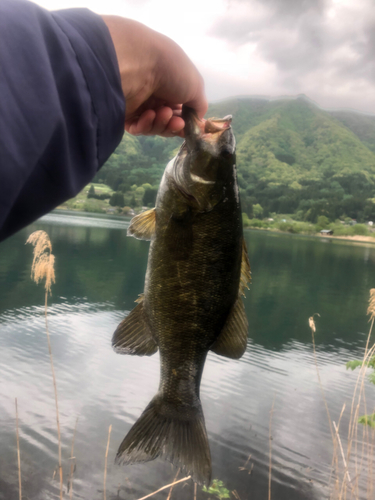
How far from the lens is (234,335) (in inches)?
80.2

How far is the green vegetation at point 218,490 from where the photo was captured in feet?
24.3

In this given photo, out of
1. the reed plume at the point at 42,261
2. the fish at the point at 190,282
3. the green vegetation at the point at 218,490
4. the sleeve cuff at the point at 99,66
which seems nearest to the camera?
the sleeve cuff at the point at 99,66

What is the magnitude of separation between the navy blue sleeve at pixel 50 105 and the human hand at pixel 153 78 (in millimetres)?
251

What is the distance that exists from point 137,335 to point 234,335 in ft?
1.68

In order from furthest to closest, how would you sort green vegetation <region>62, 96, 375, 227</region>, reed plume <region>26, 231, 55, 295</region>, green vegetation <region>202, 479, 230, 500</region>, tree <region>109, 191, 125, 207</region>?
green vegetation <region>62, 96, 375, 227</region>, tree <region>109, 191, 125, 207</region>, green vegetation <region>202, 479, 230, 500</region>, reed plume <region>26, 231, 55, 295</region>

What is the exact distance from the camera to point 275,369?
1548 centimetres

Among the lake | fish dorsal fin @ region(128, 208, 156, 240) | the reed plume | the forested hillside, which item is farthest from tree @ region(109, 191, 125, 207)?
fish dorsal fin @ region(128, 208, 156, 240)

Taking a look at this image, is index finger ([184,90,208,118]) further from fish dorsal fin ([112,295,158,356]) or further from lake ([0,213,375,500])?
lake ([0,213,375,500])

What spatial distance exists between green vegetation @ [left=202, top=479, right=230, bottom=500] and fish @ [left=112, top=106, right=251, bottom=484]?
6.27 meters

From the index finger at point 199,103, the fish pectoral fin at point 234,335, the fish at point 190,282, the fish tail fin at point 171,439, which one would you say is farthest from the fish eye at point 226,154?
the fish tail fin at point 171,439

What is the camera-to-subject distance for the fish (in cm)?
189

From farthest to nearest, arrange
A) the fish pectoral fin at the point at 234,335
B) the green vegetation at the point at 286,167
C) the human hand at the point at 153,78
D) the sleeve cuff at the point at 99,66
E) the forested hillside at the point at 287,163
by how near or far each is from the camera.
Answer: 1. the forested hillside at the point at 287,163
2. the green vegetation at the point at 286,167
3. the fish pectoral fin at the point at 234,335
4. the human hand at the point at 153,78
5. the sleeve cuff at the point at 99,66

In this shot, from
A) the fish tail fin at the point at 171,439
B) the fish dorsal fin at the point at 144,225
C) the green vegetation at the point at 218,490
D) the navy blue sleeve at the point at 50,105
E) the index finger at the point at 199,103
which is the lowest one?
the green vegetation at the point at 218,490

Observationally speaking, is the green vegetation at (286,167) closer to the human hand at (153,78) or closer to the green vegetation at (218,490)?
the green vegetation at (218,490)
